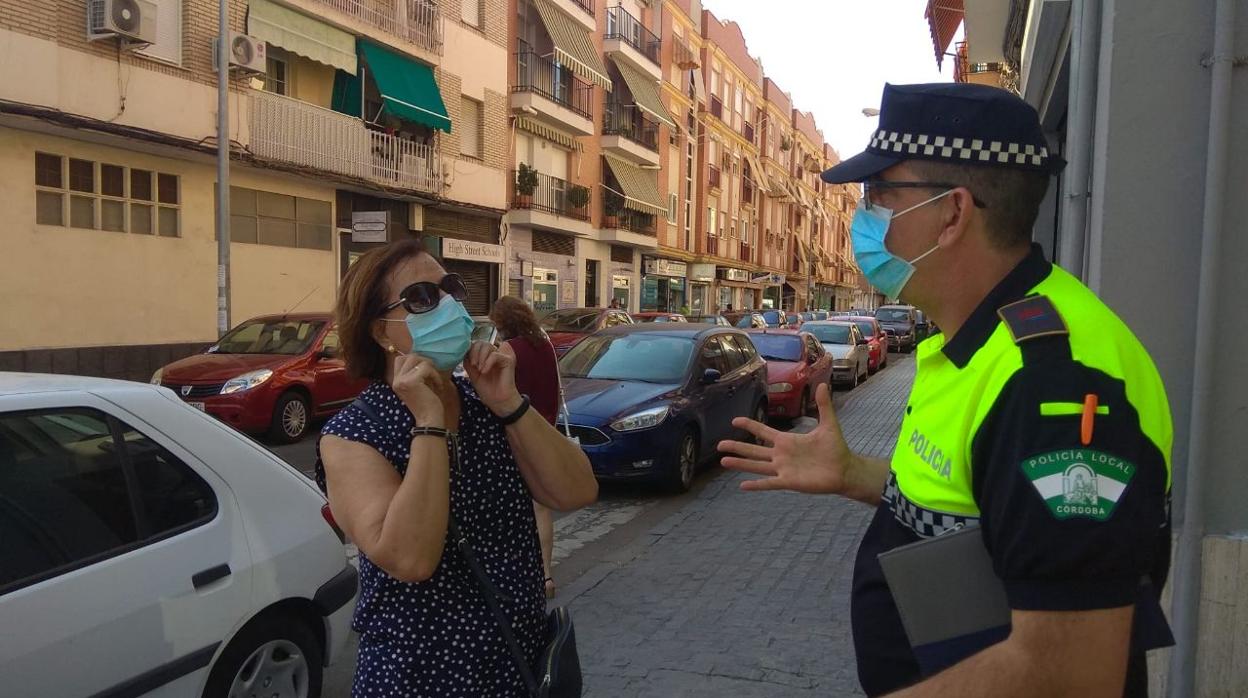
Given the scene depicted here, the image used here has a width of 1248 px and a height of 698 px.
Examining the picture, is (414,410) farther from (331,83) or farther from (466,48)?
(466,48)

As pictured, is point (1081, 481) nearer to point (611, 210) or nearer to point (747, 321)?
point (747, 321)

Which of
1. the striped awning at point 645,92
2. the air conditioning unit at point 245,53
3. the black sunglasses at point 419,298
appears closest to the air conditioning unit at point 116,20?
the air conditioning unit at point 245,53

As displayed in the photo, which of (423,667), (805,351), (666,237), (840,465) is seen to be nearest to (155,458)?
(423,667)

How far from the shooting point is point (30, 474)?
101 inches

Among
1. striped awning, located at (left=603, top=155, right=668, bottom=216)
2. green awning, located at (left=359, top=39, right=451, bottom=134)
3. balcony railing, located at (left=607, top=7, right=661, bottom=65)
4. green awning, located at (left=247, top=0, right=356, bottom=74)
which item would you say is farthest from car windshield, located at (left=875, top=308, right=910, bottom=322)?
green awning, located at (left=247, top=0, right=356, bottom=74)

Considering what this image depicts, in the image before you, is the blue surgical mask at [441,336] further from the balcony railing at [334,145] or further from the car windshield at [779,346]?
the balcony railing at [334,145]

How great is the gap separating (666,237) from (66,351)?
2731cm

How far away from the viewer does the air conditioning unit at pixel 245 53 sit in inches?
640

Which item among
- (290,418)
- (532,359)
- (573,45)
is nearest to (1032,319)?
(532,359)

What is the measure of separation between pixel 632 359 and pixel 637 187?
26.0m

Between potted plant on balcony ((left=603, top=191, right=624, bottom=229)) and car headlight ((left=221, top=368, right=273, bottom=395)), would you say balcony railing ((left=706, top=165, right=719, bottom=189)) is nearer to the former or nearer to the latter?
potted plant on balcony ((left=603, top=191, right=624, bottom=229))

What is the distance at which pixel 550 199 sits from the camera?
28375mm

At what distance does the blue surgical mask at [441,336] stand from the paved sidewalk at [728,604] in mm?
2354

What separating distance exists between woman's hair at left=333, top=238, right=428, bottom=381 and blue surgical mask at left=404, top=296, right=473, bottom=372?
0.40 feet
